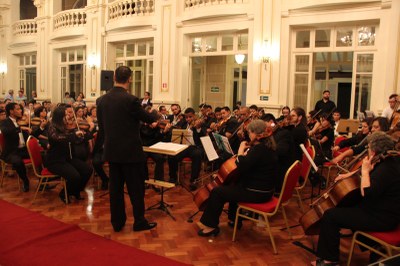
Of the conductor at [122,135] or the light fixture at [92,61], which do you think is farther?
the light fixture at [92,61]

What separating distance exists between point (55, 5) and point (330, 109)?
1174 cm

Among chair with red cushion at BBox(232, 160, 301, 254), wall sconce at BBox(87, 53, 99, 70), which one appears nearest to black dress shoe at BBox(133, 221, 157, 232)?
chair with red cushion at BBox(232, 160, 301, 254)

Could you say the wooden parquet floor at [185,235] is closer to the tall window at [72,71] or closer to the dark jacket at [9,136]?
the dark jacket at [9,136]

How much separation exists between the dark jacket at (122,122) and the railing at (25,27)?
13807mm

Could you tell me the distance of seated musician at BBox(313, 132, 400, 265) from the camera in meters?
2.89

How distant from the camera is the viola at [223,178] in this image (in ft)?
12.5

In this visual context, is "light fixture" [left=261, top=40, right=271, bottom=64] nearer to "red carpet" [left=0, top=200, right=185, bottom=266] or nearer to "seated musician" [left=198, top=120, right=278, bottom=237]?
"seated musician" [left=198, top=120, right=278, bottom=237]

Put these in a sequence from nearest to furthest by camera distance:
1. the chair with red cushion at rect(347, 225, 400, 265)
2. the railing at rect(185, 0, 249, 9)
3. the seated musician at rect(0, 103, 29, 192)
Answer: the chair with red cushion at rect(347, 225, 400, 265) → the seated musician at rect(0, 103, 29, 192) → the railing at rect(185, 0, 249, 9)

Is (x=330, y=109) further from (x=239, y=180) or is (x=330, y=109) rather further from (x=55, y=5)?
(x=55, y=5)

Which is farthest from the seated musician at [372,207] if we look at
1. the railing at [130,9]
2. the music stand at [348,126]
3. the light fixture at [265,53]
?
the railing at [130,9]

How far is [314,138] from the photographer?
Result: 609cm

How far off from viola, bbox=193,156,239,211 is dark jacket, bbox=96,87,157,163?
839 millimetres

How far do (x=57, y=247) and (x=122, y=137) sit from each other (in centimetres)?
123

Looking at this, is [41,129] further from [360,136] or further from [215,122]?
[360,136]
